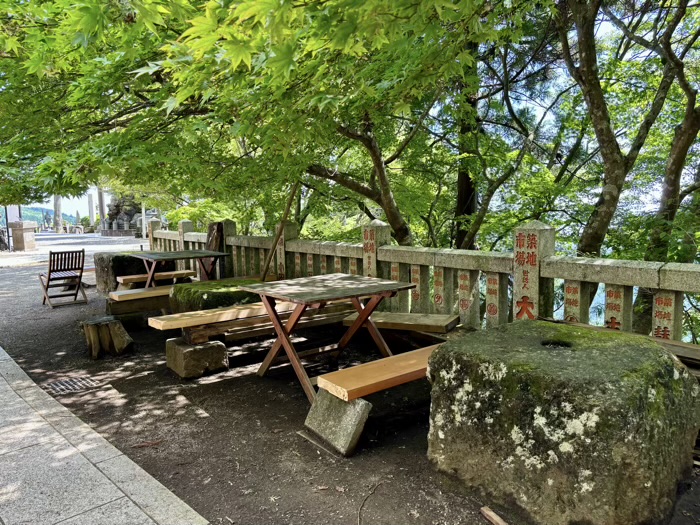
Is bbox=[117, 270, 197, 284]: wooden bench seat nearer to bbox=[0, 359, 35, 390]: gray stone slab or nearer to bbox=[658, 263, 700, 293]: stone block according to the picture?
bbox=[0, 359, 35, 390]: gray stone slab

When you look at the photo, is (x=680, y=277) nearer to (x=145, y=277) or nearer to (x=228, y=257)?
(x=228, y=257)

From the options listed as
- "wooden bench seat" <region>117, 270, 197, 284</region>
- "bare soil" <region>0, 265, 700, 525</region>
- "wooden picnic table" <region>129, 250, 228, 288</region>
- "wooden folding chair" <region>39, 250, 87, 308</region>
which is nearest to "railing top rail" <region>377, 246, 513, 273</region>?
"bare soil" <region>0, 265, 700, 525</region>

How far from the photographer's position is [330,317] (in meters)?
5.93

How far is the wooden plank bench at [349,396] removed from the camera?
3232mm

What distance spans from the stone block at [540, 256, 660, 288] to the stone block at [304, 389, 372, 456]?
7.21 ft

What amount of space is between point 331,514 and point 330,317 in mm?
3375

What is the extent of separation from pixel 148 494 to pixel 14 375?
338 cm

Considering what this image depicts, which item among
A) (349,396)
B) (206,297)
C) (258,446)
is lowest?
(258,446)

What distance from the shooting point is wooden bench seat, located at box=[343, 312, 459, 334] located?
15.7 ft

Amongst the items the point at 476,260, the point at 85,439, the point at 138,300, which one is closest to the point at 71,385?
the point at 85,439

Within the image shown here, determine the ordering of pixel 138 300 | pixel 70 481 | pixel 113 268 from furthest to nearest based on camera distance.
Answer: pixel 113 268 < pixel 138 300 < pixel 70 481

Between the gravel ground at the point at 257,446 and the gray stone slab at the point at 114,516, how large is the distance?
0.94 ft

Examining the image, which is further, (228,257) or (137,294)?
(228,257)

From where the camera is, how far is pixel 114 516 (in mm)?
2582
